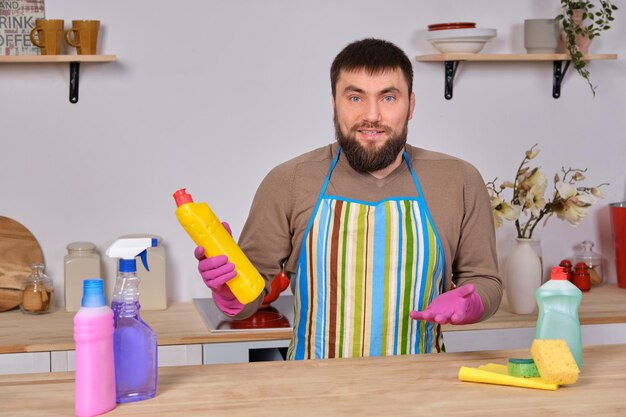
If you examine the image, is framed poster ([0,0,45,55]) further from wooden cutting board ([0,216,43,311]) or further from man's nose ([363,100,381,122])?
man's nose ([363,100,381,122])

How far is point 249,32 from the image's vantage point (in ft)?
10.7

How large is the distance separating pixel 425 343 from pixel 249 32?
4.67 feet

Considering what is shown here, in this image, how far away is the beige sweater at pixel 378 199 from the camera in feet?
7.36

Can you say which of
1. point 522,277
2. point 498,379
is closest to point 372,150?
point 498,379

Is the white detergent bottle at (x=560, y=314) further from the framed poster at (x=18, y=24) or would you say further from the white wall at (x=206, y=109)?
the framed poster at (x=18, y=24)

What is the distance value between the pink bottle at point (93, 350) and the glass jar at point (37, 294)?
154 centimetres

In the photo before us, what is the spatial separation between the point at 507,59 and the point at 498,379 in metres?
1.82

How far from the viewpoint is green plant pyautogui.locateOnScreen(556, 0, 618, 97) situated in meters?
3.33

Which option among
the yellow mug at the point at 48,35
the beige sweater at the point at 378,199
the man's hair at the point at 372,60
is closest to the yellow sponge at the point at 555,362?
the beige sweater at the point at 378,199

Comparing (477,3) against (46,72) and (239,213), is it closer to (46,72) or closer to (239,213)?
(239,213)

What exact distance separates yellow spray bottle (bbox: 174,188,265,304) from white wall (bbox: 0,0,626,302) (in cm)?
146

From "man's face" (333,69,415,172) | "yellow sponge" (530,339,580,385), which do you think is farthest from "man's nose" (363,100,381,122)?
"yellow sponge" (530,339,580,385)

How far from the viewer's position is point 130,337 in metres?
1.59

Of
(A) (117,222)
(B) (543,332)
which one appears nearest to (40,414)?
(B) (543,332)
